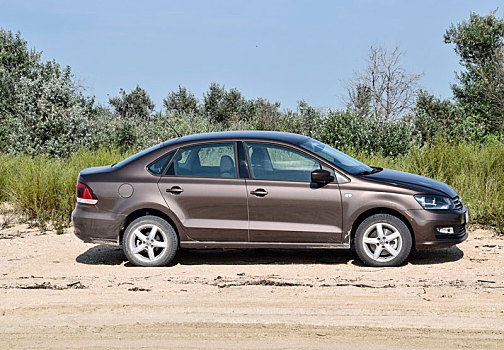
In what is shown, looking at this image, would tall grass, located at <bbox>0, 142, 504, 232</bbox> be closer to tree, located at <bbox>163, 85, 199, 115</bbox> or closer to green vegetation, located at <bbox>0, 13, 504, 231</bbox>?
green vegetation, located at <bbox>0, 13, 504, 231</bbox>

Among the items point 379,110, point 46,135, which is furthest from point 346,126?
point 379,110

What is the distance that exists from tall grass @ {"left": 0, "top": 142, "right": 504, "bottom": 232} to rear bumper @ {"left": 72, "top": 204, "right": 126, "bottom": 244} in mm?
3158

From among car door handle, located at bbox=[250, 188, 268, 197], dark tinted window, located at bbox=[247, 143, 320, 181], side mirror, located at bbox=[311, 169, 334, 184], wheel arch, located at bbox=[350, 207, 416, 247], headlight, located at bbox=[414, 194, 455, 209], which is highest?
dark tinted window, located at bbox=[247, 143, 320, 181]

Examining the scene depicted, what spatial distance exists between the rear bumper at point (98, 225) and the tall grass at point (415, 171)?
3.16m

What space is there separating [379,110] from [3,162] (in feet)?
109

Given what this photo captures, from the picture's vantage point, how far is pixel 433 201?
8.67 m

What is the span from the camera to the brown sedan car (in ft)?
28.2

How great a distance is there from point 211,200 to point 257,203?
1.87ft

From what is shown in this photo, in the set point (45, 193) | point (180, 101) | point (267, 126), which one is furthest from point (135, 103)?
point (45, 193)

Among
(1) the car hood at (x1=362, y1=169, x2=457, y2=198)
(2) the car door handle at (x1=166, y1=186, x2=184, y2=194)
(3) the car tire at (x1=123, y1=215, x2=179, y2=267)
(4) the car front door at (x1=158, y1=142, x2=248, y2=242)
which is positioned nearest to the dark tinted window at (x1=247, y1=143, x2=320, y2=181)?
(4) the car front door at (x1=158, y1=142, x2=248, y2=242)

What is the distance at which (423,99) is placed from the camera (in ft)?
117

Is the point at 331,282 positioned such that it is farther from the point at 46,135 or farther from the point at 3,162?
the point at 46,135

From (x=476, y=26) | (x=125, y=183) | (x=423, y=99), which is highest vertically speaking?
(x=476, y=26)

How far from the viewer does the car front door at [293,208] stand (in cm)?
862
